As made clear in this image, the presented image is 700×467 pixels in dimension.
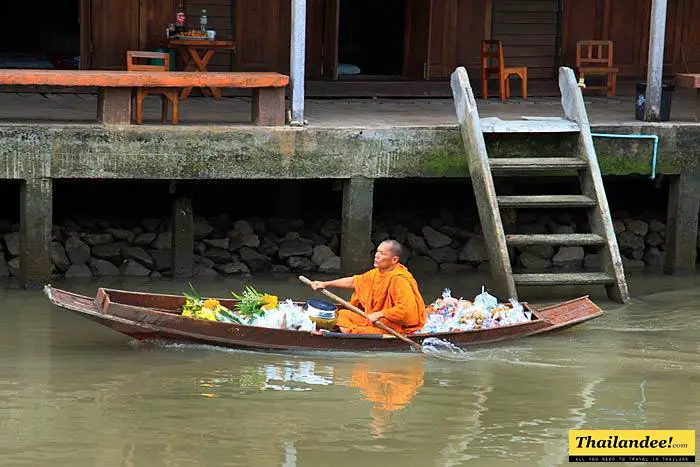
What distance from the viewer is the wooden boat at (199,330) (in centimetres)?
1030

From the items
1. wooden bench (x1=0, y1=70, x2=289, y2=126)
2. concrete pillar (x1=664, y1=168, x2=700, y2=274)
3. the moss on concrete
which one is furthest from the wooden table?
concrete pillar (x1=664, y1=168, x2=700, y2=274)

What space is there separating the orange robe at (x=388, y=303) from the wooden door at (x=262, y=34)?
563 cm

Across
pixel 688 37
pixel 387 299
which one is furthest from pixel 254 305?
pixel 688 37

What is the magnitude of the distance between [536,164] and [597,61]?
4236mm

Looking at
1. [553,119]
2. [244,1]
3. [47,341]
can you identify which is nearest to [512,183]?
[553,119]

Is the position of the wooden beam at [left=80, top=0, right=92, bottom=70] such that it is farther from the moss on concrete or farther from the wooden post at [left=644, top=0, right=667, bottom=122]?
the wooden post at [left=644, top=0, right=667, bottom=122]

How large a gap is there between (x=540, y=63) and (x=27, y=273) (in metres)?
7.85

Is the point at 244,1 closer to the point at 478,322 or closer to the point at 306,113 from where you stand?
the point at 306,113

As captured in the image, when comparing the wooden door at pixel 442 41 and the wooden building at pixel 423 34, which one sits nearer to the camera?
the wooden building at pixel 423 34

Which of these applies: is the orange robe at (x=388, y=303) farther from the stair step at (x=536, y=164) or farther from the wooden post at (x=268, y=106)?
the wooden post at (x=268, y=106)

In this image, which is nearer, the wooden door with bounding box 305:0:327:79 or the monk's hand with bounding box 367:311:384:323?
the monk's hand with bounding box 367:311:384:323

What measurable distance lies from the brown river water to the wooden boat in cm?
12

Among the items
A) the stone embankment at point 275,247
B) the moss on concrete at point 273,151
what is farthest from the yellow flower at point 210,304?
the stone embankment at point 275,247

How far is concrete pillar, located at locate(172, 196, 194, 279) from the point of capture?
13438 mm
